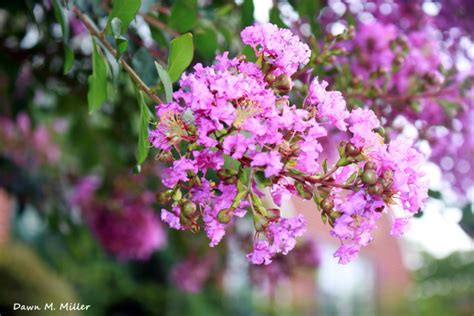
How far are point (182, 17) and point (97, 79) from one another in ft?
1.11

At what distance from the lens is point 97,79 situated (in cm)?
103

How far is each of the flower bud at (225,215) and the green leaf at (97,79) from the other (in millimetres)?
360

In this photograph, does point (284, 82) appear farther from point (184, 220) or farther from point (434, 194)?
point (434, 194)

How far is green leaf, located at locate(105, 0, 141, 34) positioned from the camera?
3.23 feet

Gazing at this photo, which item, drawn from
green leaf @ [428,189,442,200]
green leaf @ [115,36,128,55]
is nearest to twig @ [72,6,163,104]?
green leaf @ [115,36,128,55]

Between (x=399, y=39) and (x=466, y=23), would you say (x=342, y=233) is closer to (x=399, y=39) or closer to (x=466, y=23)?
(x=399, y=39)

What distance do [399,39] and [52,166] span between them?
2299mm

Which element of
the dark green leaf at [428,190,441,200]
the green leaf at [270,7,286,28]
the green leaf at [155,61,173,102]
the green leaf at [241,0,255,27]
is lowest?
the green leaf at [155,61,173,102]

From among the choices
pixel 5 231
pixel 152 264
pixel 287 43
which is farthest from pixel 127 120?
pixel 152 264

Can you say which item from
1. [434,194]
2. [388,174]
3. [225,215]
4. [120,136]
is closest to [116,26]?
[225,215]

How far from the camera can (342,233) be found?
0.74 meters

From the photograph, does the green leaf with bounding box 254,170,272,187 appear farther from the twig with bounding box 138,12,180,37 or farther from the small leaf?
the twig with bounding box 138,12,180,37

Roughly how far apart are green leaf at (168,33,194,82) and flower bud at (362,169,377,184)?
12.2 inches

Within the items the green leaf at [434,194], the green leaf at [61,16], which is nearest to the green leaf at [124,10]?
the green leaf at [61,16]
